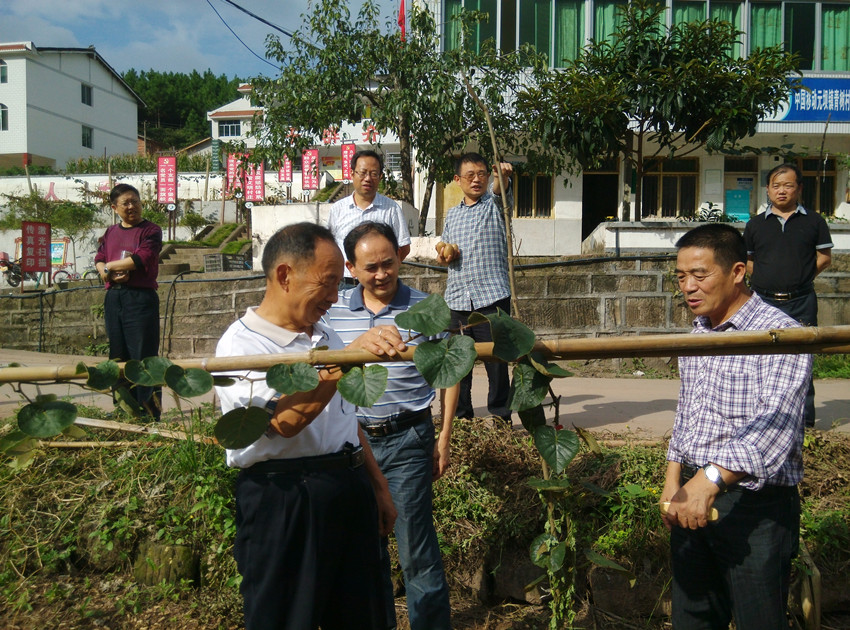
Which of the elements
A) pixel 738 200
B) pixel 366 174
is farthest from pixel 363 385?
pixel 738 200

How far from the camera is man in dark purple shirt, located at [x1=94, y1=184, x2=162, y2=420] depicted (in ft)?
14.8

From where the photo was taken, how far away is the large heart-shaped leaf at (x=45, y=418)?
1.72 meters

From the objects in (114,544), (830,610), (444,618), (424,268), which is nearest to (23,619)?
(114,544)

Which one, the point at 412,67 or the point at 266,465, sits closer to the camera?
the point at 266,465

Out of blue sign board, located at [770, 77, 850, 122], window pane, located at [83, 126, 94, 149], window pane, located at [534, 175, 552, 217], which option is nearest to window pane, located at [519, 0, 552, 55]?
window pane, located at [534, 175, 552, 217]

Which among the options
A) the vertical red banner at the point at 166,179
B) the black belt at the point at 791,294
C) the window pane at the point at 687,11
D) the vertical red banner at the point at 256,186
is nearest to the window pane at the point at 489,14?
the window pane at the point at 687,11

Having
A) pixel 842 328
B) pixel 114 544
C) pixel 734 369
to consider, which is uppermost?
pixel 842 328

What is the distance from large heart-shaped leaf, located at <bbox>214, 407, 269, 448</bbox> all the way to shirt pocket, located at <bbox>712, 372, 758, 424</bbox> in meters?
1.33

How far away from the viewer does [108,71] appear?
33.3m

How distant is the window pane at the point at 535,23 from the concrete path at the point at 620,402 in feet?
28.2

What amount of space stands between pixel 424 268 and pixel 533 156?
9.65ft

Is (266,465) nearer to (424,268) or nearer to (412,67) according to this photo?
(424,268)

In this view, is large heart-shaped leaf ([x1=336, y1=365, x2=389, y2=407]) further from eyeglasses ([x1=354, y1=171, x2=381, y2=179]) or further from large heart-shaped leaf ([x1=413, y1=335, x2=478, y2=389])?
eyeglasses ([x1=354, y1=171, x2=381, y2=179])

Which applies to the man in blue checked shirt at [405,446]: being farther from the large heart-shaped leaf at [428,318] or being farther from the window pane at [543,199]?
the window pane at [543,199]
